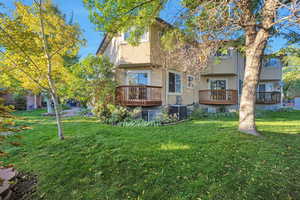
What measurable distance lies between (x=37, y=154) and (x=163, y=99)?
280 inches

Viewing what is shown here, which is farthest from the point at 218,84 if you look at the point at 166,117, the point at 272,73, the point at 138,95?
the point at 138,95

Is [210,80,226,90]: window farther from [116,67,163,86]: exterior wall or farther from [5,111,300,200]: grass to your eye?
[5,111,300,200]: grass

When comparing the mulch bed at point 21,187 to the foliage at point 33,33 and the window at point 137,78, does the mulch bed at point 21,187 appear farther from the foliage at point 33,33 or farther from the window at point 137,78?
the window at point 137,78

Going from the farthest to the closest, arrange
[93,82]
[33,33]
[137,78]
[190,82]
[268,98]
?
[268,98] → [190,82] → [137,78] → [93,82] → [33,33]

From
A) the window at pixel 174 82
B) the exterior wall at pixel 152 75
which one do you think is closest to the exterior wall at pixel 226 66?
the window at pixel 174 82

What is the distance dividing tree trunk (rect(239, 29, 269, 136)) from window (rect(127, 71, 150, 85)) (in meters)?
5.83

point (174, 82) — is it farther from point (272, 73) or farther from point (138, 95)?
point (272, 73)

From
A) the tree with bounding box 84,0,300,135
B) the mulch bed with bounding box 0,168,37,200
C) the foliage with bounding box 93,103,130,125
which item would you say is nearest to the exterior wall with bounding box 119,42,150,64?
the foliage with bounding box 93,103,130,125

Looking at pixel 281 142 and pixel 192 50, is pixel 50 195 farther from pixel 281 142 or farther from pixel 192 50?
pixel 192 50

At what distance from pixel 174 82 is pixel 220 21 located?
6259 millimetres

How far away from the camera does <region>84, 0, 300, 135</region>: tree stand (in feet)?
14.0

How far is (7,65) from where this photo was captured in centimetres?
646

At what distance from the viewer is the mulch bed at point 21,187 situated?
7.63 ft

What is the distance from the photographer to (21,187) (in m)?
2.66
